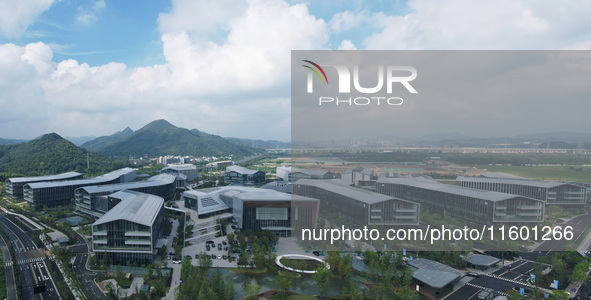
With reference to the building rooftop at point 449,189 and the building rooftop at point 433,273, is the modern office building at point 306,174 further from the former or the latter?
the building rooftop at point 433,273

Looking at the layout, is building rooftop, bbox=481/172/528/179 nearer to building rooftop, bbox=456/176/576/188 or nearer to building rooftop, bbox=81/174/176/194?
building rooftop, bbox=456/176/576/188

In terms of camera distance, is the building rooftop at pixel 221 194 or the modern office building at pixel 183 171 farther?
the modern office building at pixel 183 171

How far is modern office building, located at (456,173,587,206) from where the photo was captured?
64.8ft

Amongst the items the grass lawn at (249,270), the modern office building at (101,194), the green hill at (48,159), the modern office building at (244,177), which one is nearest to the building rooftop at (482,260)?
the grass lawn at (249,270)

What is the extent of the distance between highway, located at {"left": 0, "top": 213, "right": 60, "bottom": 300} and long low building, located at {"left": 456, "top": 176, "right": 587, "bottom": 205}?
21488 mm

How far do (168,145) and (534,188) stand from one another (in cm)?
7986

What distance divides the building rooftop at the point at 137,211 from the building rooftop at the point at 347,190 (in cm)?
850

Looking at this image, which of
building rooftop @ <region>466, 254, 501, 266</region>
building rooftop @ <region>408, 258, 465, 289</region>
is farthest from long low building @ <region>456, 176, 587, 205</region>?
building rooftop @ <region>408, 258, 465, 289</region>

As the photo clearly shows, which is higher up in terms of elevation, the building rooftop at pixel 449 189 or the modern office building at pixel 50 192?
the building rooftop at pixel 449 189

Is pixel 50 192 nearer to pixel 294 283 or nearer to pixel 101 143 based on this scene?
pixel 294 283

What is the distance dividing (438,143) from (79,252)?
17555mm

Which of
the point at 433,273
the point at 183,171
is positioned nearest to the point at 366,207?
the point at 433,273

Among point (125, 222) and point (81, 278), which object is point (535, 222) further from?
point (81, 278)

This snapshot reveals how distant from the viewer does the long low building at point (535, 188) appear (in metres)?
19.8
